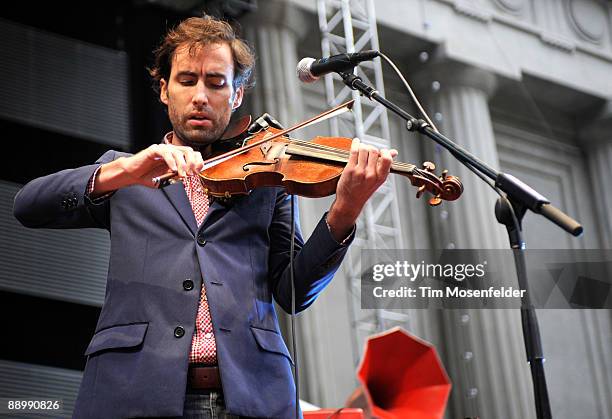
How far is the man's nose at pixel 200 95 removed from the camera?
201 cm

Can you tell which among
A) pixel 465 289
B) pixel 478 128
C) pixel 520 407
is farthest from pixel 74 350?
pixel 478 128

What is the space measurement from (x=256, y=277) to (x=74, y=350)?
6.95 ft

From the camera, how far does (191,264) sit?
1809 millimetres

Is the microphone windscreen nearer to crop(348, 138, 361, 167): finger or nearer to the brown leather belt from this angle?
crop(348, 138, 361, 167): finger

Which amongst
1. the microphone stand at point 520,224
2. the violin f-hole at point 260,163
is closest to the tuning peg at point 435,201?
the microphone stand at point 520,224

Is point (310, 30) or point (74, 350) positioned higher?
point (310, 30)

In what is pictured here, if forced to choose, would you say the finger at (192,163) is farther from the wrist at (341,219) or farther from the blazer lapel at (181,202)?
the wrist at (341,219)

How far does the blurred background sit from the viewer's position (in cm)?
385

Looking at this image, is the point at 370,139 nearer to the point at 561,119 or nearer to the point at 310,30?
the point at 310,30

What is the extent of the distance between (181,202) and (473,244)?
3232mm

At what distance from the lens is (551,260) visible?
4.29 meters

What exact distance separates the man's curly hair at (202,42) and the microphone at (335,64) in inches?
6.1

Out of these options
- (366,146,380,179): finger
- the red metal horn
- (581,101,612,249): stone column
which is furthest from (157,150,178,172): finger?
(581,101,612,249): stone column

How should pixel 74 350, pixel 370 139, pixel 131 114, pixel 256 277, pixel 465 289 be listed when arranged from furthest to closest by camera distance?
pixel 370 139
pixel 131 114
pixel 74 350
pixel 465 289
pixel 256 277
